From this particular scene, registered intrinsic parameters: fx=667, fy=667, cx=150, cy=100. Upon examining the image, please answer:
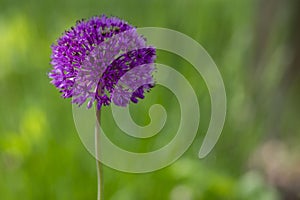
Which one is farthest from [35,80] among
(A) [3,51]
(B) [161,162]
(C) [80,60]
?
(C) [80,60]

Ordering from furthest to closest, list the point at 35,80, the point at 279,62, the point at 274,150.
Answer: the point at 35,80 < the point at 274,150 < the point at 279,62

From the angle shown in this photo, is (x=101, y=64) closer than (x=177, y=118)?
Yes

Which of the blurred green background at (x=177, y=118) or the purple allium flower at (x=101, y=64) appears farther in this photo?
the blurred green background at (x=177, y=118)

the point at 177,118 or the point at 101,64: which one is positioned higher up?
the point at 177,118

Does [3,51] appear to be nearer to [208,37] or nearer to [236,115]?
[208,37]

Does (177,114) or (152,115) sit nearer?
(152,115)

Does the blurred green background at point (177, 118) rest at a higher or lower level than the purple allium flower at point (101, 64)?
higher
